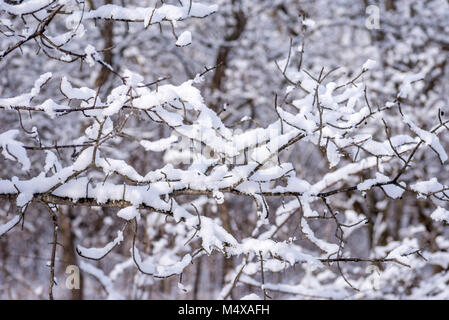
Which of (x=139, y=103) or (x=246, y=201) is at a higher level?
(x=246, y=201)

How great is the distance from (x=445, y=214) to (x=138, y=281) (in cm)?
371

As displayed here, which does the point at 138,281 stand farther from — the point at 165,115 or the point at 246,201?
the point at 246,201

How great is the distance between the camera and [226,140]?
2.28 metres

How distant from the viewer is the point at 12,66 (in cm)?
803

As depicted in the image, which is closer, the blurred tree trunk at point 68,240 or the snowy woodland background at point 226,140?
the snowy woodland background at point 226,140

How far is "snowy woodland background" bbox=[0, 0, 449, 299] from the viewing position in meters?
2.13

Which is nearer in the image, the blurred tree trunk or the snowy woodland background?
the snowy woodland background

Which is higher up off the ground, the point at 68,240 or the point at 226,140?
the point at 68,240

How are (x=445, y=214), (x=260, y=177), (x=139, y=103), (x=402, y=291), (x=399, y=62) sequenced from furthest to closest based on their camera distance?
(x=399, y=62)
(x=402, y=291)
(x=445, y=214)
(x=260, y=177)
(x=139, y=103)

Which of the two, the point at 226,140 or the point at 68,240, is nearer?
the point at 226,140

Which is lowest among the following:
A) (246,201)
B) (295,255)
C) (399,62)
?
(295,255)

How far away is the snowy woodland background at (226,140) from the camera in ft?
6.98
